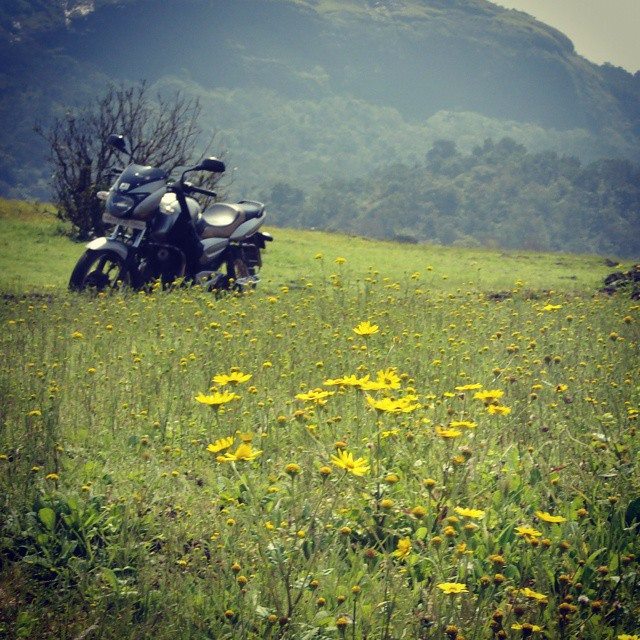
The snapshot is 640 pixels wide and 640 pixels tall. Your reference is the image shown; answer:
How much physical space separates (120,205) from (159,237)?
2.21 feet

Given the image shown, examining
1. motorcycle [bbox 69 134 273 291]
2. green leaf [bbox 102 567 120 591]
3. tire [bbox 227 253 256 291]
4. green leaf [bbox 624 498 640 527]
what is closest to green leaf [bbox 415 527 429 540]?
green leaf [bbox 624 498 640 527]

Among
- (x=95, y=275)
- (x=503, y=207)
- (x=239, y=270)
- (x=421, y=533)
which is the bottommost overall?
(x=95, y=275)

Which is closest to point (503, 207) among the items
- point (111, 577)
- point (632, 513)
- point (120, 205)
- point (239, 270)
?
point (239, 270)

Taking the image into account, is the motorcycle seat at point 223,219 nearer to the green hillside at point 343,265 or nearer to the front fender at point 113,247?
the front fender at point 113,247

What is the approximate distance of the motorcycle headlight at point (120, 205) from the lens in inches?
413

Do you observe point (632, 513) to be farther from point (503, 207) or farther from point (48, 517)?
point (503, 207)

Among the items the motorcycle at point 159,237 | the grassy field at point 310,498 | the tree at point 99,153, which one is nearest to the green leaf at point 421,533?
the grassy field at point 310,498

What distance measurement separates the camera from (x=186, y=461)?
443 cm

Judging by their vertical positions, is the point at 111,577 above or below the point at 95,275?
below

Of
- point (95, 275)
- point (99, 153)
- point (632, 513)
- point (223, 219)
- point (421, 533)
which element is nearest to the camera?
point (421, 533)

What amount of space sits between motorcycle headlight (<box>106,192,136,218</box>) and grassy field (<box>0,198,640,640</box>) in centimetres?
349

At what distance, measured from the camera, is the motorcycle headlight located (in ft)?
34.4

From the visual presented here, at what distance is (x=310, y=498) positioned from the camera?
147 inches

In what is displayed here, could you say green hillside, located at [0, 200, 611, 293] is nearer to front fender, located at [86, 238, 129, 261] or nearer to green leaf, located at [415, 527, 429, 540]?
front fender, located at [86, 238, 129, 261]
